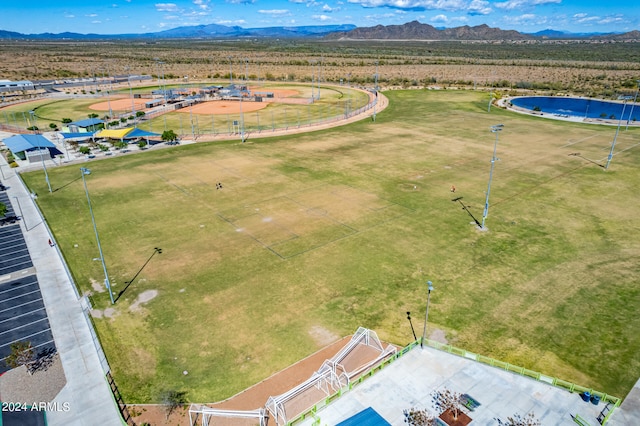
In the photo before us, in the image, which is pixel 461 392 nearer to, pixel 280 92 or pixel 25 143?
pixel 25 143

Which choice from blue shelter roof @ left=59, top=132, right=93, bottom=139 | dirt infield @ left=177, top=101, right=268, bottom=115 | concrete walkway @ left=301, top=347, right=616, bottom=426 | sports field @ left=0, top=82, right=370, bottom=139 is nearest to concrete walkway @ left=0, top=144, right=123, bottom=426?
concrete walkway @ left=301, top=347, right=616, bottom=426

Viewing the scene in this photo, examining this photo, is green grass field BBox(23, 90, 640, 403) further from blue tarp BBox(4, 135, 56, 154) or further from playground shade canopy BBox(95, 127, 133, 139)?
playground shade canopy BBox(95, 127, 133, 139)

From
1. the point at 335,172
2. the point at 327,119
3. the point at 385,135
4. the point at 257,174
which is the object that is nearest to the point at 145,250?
the point at 257,174

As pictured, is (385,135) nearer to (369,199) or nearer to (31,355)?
(369,199)

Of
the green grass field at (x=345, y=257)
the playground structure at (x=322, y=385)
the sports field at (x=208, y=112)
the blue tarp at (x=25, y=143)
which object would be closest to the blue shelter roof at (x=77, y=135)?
the blue tarp at (x=25, y=143)

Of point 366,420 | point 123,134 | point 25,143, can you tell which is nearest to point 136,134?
point 123,134
